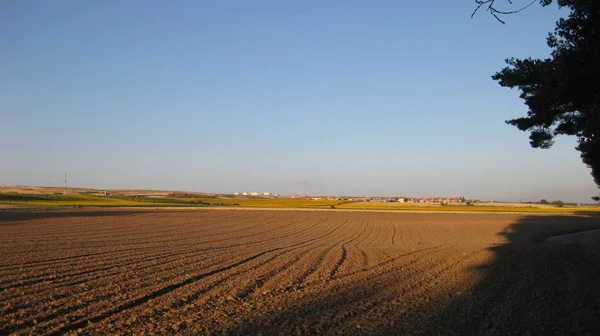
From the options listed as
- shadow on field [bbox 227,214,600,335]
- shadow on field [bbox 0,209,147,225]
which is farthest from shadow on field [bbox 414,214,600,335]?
shadow on field [bbox 0,209,147,225]

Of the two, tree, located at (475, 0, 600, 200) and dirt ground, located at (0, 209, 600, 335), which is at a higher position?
tree, located at (475, 0, 600, 200)

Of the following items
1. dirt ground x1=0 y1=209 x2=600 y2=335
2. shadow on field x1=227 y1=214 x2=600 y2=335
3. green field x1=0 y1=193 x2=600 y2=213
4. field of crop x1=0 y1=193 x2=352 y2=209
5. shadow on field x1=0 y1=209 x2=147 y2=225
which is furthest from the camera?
field of crop x1=0 y1=193 x2=352 y2=209

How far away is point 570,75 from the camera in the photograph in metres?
9.62

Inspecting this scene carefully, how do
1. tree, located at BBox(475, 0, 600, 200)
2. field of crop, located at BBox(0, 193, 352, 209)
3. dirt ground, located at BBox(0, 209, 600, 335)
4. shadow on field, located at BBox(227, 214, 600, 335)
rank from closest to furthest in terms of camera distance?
shadow on field, located at BBox(227, 214, 600, 335) < dirt ground, located at BBox(0, 209, 600, 335) < tree, located at BBox(475, 0, 600, 200) < field of crop, located at BBox(0, 193, 352, 209)

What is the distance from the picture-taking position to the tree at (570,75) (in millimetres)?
9086

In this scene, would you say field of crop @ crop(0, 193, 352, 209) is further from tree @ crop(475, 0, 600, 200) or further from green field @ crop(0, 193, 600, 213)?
tree @ crop(475, 0, 600, 200)

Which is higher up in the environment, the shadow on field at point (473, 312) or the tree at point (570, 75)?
the tree at point (570, 75)

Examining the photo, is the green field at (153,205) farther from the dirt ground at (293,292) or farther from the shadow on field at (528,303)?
the shadow on field at (528,303)

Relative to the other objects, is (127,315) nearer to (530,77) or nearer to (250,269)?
(250,269)

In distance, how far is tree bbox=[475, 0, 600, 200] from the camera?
358 inches

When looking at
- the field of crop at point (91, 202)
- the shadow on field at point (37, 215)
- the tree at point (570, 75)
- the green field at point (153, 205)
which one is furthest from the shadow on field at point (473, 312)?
the field of crop at point (91, 202)

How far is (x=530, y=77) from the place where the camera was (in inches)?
450

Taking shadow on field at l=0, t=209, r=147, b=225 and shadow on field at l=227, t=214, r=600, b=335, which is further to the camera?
shadow on field at l=0, t=209, r=147, b=225

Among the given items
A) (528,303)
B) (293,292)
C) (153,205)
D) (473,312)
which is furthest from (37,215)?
(528,303)
